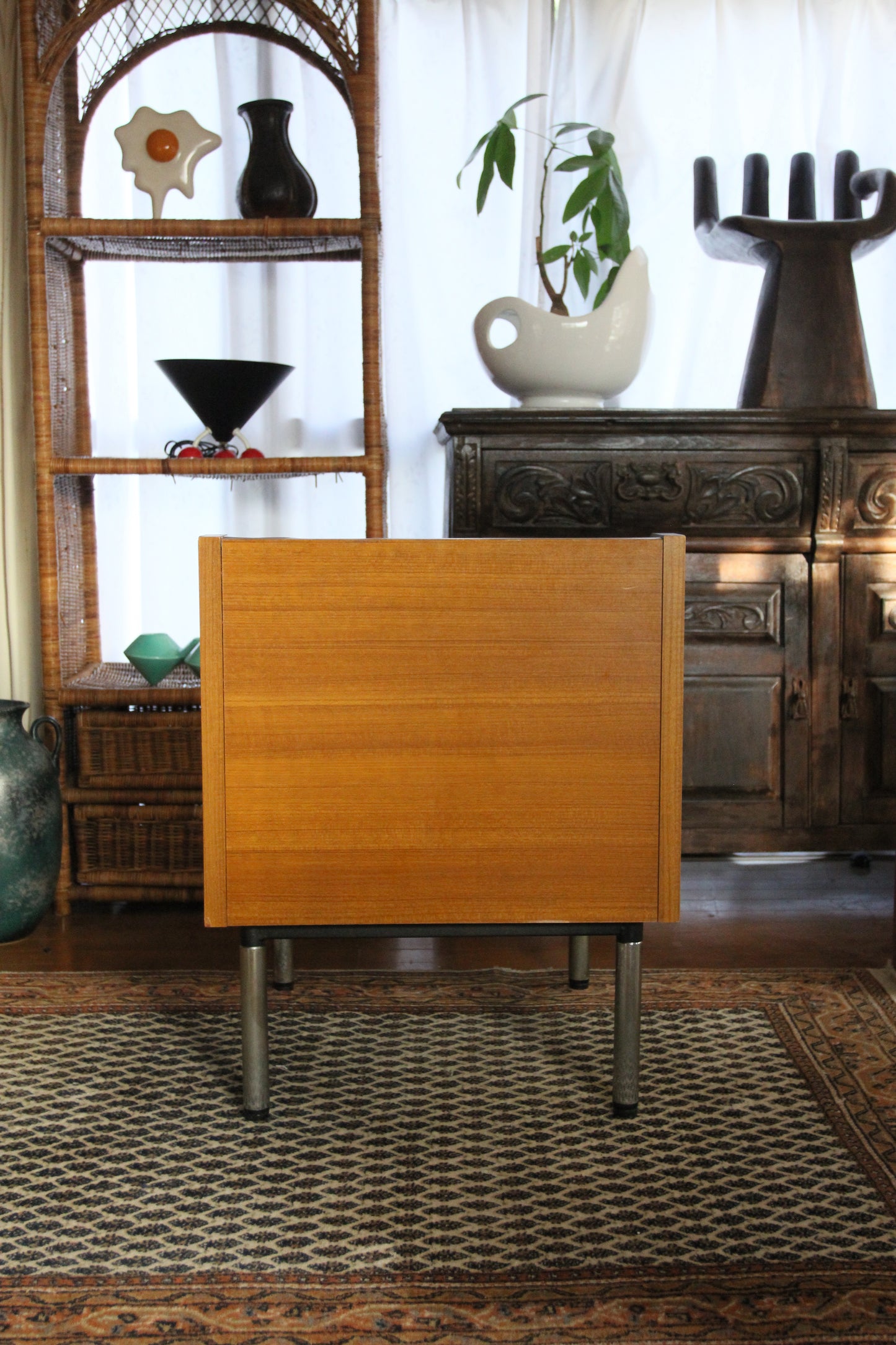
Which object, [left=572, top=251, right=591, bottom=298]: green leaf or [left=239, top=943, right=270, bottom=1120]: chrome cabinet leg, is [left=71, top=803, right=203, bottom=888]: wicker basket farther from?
[left=572, top=251, right=591, bottom=298]: green leaf

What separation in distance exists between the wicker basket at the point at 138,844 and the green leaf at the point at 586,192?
4.47 feet

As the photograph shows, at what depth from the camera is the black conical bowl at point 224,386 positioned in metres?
2.44

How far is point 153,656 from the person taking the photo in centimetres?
249

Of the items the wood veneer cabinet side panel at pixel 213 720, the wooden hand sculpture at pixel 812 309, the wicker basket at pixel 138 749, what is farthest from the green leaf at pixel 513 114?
the wood veneer cabinet side panel at pixel 213 720

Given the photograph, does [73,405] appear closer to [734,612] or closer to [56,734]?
[56,734]

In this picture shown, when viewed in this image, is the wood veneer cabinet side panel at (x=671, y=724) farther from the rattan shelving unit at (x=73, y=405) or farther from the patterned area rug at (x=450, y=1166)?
the rattan shelving unit at (x=73, y=405)

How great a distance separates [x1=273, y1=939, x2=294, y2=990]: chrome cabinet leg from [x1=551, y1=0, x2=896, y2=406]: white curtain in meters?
1.58

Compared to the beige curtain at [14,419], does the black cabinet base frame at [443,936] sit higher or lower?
lower

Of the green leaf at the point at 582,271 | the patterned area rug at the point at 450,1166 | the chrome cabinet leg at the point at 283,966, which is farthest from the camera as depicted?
the green leaf at the point at 582,271

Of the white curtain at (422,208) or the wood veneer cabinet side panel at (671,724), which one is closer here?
the wood veneer cabinet side panel at (671,724)

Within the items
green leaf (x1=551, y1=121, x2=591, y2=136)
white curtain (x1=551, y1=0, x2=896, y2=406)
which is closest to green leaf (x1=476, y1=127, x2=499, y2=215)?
green leaf (x1=551, y1=121, x2=591, y2=136)

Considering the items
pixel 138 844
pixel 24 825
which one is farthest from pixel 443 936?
pixel 138 844

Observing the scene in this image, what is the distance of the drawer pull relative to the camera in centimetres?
256

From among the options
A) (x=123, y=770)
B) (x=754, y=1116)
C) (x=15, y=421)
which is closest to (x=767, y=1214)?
(x=754, y=1116)
